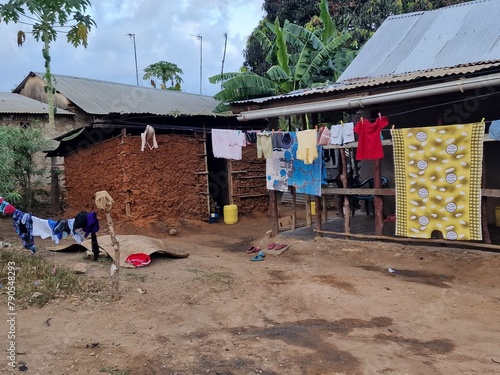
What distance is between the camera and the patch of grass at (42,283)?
547 centimetres

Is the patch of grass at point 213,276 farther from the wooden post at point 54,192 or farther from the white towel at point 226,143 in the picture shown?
the wooden post at point 54,192

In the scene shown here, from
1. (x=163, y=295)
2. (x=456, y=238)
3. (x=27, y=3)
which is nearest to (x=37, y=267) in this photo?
(x=163, y=295)

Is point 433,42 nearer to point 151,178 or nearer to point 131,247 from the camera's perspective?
point 151,178

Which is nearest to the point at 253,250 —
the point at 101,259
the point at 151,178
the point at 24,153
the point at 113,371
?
the point at 101,259

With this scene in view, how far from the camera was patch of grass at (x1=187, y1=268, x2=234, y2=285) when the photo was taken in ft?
21.2

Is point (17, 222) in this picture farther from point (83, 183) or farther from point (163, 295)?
point (83, 183)

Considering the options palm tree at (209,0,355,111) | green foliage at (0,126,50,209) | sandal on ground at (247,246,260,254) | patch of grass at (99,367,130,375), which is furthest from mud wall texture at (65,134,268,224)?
patch of grass at (99,367,130,375)

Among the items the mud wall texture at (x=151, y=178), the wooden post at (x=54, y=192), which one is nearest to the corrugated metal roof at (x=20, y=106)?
the wooden post at (x=54, y=192)

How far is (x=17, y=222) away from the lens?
6660 mm

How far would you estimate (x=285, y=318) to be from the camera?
5082mm

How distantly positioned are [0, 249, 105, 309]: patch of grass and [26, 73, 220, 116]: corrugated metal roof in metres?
10.9

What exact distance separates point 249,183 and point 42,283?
839cm

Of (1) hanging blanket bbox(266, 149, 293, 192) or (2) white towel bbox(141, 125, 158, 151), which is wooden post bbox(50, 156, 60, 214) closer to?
(2) white towel bbox(141, 125, 158, 151)

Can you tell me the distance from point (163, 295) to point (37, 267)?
2.12 meters
